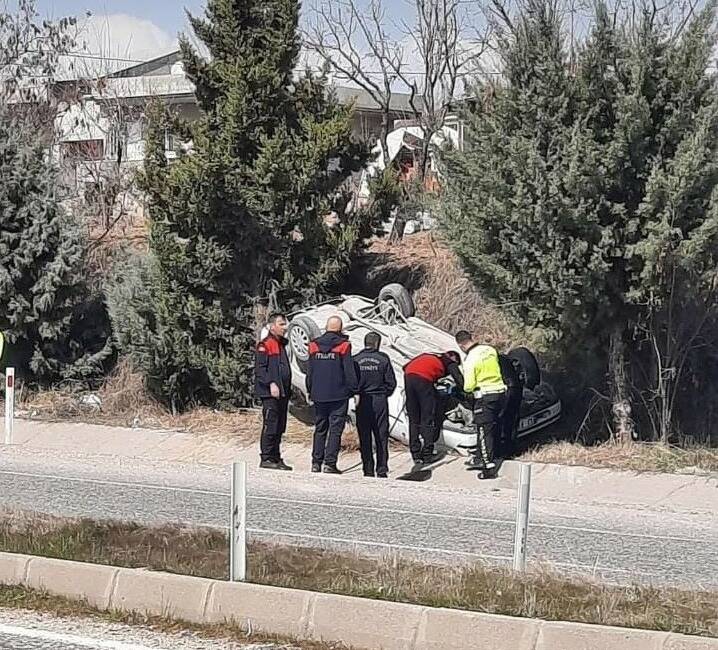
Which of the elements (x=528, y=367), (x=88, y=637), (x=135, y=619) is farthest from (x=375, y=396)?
(x=88, y=637)

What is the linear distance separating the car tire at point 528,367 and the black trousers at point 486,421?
1383mm

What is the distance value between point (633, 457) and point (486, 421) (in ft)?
6.52

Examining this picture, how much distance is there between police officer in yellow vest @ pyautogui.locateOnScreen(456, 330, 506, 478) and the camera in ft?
47.1

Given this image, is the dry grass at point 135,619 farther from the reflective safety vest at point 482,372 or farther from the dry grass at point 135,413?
the dry grass at point 135,413

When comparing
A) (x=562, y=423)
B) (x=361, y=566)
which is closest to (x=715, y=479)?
(x=562, y=423)

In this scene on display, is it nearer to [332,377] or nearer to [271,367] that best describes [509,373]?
[332,377]

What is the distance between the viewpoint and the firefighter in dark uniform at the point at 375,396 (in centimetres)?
1426

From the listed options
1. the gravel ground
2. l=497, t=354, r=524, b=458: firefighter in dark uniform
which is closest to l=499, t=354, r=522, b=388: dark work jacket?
l=497, t=354, r=524, b=458: firefighter in dark uniform

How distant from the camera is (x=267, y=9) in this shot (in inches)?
747

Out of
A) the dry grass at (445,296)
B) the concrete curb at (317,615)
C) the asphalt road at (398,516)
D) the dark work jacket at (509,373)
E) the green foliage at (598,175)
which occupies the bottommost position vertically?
the asphalt road at (398,516)

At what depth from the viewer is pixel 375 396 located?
1434cm

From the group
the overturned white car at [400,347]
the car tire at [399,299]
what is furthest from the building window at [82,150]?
the car tire at [399,299]

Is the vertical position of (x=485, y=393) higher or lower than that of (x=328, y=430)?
higher

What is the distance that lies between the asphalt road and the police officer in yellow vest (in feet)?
2.51
